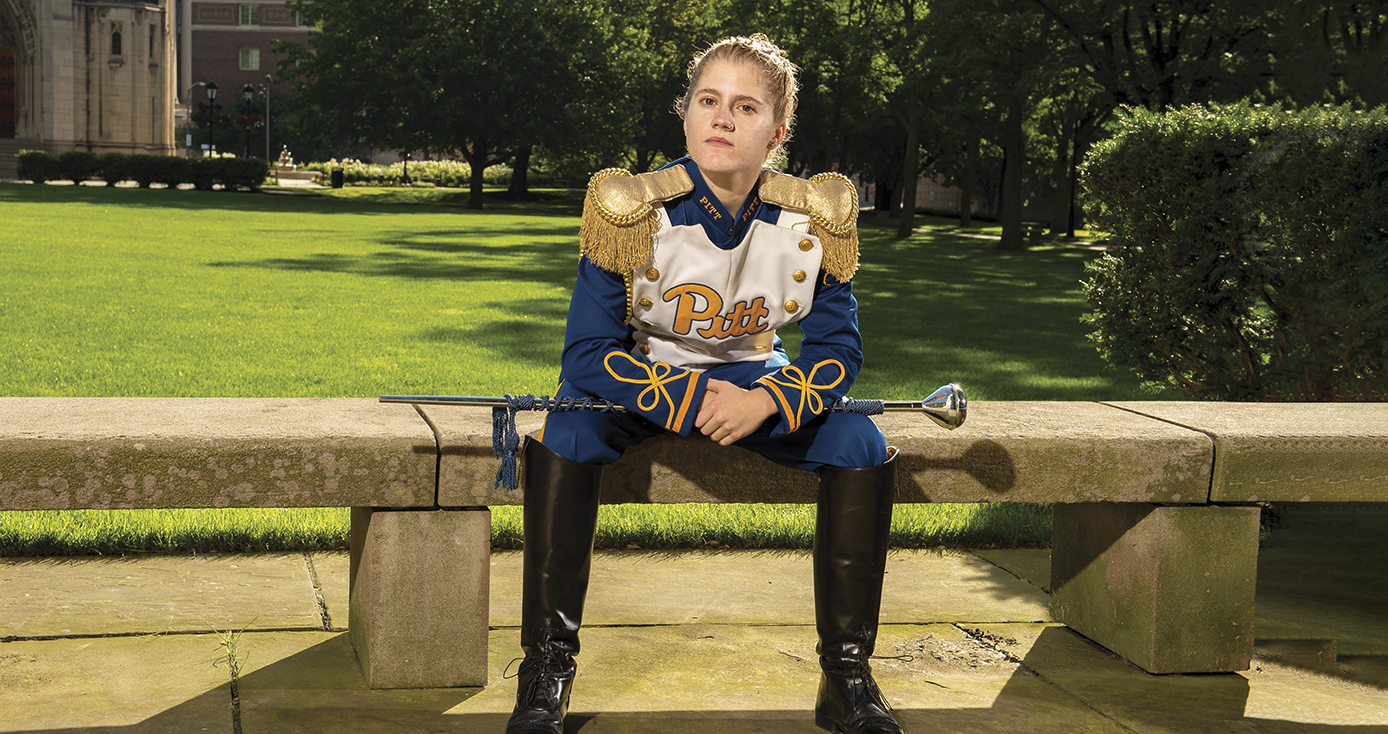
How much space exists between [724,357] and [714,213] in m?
0.39

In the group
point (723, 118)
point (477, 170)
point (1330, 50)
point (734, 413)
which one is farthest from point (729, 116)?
point (477, 170)

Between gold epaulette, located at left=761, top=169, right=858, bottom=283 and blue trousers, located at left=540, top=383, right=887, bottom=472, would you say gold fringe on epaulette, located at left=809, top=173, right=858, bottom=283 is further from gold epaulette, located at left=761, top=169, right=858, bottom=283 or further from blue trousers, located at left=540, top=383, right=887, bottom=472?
blue trousers, located at left=540, top=383, right=887, bottom=472

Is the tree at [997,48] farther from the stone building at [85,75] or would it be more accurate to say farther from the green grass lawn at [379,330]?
the stone building at [85,75]

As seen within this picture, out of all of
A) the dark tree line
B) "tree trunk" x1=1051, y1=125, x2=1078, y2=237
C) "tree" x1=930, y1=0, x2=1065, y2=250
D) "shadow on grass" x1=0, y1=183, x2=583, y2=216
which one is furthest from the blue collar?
"tree trunk" x1=1051, y1=125, x2=1078, y2=237

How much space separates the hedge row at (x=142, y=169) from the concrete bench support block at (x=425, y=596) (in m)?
49.5

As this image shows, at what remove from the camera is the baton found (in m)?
3.14

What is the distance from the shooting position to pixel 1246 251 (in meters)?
5.98

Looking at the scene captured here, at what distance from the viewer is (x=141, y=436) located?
3098mm

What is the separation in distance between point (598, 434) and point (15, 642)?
6.07ft

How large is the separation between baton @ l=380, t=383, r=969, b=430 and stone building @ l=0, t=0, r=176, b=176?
65.7 meters

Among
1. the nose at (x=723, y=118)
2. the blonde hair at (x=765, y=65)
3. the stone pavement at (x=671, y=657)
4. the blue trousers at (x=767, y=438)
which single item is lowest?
the stone pavement at (x=671, y=657)

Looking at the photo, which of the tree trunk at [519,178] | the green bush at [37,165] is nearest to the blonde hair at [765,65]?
the green bush at [37,165]

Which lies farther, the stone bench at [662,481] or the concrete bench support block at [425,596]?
the concrete bench support block at [425,596]

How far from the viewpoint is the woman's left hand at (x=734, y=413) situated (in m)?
3.12
